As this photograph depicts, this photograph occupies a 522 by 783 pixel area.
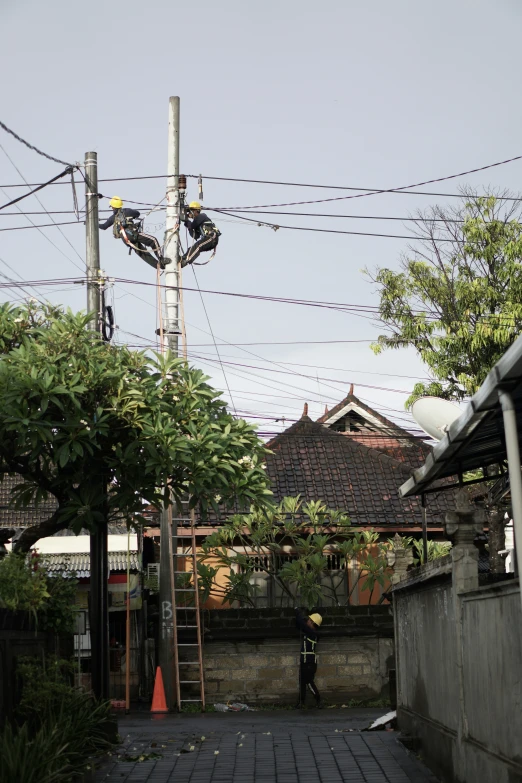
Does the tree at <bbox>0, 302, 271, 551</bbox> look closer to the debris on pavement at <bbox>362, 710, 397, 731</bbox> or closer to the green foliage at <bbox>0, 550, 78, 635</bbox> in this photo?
the green foliage at <bbox>0, 550, 78, 635</bbox>

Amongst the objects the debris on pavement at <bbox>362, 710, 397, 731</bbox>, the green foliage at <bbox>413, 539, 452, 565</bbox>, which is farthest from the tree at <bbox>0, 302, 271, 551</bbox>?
the green foliage at <bbox>413, 539, 452, 565</bbox>

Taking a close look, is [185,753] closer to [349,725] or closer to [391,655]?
[349,725]

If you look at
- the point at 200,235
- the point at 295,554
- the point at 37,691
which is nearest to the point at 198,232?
the point at 200,235

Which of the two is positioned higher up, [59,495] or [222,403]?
[222,403]

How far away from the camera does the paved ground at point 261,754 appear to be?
11.7 m

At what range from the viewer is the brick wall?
2288 cm

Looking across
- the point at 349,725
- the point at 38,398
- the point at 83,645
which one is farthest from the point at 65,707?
the point at 83,645

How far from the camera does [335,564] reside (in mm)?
26500

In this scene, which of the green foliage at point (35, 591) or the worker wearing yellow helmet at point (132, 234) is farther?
the worker wearing yellow helmet at point (132, 234)

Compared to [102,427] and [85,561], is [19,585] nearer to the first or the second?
[102,427]

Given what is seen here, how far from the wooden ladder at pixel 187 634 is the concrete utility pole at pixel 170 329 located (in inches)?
4.1

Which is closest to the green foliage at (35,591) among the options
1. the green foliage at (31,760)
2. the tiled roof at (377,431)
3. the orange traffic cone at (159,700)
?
the green foliage at (31,760)

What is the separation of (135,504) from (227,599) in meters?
11.5

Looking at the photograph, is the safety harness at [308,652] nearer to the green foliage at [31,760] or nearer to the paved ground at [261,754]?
the paved ground at [261,754]
